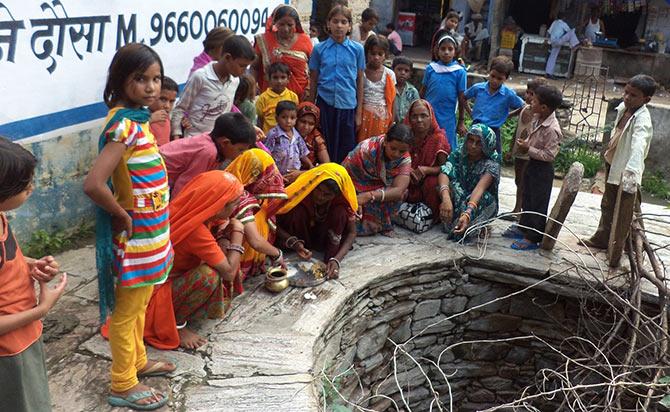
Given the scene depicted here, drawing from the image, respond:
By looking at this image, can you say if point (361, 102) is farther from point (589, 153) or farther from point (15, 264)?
point (589, 153)

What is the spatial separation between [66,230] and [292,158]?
67.5 inches

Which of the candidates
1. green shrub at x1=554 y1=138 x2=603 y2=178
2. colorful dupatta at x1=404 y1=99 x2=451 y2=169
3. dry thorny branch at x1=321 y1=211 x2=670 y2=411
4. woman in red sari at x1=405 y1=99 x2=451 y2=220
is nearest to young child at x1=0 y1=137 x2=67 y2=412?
dry thorny branch at x1=321 y1=211 x2=670 y2=411

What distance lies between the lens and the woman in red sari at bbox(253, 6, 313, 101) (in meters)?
5.04

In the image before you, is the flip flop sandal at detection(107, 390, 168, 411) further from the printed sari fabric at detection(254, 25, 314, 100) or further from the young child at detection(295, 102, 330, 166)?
the printed sari fabric at detection(254, 25, 314, 100)

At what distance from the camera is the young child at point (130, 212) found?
2346 millimetres

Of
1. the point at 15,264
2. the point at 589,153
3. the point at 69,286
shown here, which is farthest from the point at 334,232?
the point at 589,153

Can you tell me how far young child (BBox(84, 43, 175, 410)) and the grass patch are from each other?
5.12 ft

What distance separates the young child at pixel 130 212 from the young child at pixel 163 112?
1466 millimetres

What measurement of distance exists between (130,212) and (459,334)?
11.6 ft

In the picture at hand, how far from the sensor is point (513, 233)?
197 inches

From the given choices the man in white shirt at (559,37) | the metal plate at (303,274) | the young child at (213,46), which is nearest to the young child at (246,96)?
the young child at (213,46)

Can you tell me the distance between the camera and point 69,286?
12.0ft

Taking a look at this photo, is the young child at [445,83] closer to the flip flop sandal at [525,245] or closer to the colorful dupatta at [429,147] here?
the colorful dupatta at [429,147]

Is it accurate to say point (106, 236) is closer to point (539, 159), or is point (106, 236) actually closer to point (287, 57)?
point (287, 57)
